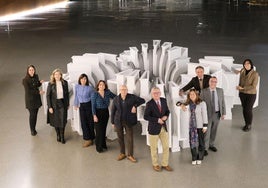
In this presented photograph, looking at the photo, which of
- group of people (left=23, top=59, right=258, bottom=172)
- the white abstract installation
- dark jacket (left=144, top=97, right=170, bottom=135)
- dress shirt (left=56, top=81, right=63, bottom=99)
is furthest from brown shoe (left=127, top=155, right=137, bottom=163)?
dress shirt (left=56, top=81, right=63, bottom=99)

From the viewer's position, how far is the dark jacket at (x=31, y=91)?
8781 mm

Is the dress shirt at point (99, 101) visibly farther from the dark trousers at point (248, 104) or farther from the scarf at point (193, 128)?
the dark trousers at point (248, 104)

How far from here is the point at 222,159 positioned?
780cm

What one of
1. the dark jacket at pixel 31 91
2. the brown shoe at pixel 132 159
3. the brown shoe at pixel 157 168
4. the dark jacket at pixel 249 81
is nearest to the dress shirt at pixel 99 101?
the brown shoe at pixel 132 159

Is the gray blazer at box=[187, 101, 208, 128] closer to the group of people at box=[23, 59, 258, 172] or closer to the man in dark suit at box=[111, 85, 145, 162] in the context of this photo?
the group of people at box=[23, 59, 258, 172]

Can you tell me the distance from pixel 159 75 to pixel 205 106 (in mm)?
3140

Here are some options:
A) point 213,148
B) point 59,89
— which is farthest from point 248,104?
point 59,89

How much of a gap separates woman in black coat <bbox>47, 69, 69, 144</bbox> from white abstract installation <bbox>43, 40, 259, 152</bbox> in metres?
0.33

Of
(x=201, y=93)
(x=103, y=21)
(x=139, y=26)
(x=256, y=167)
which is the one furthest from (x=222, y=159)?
(x=103, y=21)

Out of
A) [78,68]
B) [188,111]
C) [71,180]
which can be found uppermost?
[78,68]

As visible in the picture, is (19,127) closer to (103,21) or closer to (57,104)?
(57,104)

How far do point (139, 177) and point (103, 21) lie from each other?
24811 mm

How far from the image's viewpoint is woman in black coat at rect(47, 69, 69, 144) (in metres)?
8.48

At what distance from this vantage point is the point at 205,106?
7289 mm
